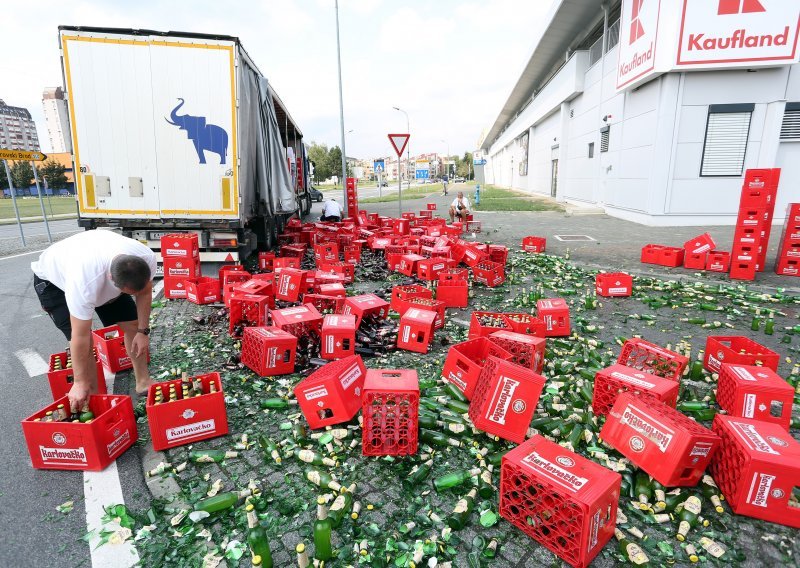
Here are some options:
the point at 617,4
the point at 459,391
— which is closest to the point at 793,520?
the point at 459,391

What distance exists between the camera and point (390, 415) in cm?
334

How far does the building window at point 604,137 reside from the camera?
2117 cm

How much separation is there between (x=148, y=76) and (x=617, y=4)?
73.5 ft

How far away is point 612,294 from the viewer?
7.66 meters

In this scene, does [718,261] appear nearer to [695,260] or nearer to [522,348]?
[695,260]

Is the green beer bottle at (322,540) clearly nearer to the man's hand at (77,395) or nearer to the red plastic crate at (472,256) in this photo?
the man's hand at (77,395)

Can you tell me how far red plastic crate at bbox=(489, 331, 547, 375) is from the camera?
4.32 metres

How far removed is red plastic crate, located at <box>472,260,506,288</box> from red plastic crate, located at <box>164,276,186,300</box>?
5480mm

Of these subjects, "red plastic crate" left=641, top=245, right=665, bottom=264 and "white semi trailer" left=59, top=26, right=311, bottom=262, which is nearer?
"white semi trailer" left=59, top=26, right=311, bottom=262

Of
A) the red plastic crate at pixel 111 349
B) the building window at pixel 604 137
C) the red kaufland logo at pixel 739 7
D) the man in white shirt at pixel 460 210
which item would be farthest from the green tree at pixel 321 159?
the red plastic crate at pixel 111 349

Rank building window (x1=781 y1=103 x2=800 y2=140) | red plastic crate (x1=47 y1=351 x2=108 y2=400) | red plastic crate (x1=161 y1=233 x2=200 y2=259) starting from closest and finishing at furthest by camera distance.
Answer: red plastic crate (x1=47 y1=351 x2=108 y2=400) < red plastic crate (x1=161 y1=233 x2=200 y2=259) < building window (x1=781 y1=103 x2=800 y2=140)

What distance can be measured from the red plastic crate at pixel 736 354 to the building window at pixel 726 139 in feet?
45.9

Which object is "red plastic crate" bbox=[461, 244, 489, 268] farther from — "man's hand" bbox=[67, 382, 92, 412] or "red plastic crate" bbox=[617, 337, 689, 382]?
"man's hand" bbox=[67, 382, 92, 412]

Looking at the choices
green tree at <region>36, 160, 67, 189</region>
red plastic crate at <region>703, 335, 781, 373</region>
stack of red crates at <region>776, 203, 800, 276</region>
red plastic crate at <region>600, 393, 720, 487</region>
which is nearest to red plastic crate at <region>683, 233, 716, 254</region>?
stack of red crates at <region>776, 203, 800, 276</region>
